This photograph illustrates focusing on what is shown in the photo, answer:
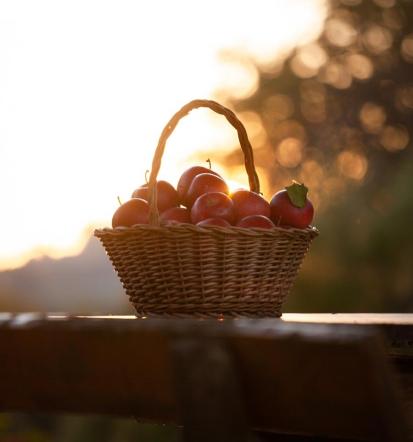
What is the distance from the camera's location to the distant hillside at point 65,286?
1422 cm

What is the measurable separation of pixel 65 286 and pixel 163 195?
16.6 meters

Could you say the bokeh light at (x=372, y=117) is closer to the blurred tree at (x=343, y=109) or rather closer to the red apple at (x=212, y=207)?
the blurred tree at (x=343, y=109)

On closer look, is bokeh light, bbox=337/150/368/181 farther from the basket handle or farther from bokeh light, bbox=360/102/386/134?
the basket handle

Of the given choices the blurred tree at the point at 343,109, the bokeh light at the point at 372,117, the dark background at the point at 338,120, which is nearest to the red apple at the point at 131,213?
the dark background at the point at 338,120

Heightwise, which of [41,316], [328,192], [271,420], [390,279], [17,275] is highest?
[41,316]

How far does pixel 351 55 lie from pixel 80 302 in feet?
20.6

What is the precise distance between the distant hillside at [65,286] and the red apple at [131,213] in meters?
8.55

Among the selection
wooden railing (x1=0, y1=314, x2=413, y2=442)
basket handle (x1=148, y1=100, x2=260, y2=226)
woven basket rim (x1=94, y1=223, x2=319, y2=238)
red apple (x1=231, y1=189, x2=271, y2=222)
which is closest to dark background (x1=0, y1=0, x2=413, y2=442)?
basket handle (x1=148, y1=100, x2=260, y2=226)

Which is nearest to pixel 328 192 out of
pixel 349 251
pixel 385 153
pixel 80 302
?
pixel 385 153

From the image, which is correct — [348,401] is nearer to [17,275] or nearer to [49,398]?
[49,398]

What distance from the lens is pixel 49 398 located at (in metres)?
1.17

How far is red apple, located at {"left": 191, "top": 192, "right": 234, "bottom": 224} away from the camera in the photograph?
2.12 meters

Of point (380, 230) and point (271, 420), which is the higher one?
point (271, 420)

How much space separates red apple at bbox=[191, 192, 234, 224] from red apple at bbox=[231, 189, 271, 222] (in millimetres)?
21
